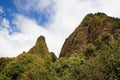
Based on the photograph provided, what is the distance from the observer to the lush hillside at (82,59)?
89.0 feet

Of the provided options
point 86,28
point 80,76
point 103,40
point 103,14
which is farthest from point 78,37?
point 80,76

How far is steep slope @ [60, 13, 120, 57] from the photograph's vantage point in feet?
297

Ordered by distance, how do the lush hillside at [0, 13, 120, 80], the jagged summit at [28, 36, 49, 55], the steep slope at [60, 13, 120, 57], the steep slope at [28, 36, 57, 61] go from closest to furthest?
the lush hillside at [0, 13, 120, 80] < the steep slope at [60, 13, 120, 57] < the steep slope at [28, 36, 57, 61] < the jagged summit at [28, 36, 49, 55]

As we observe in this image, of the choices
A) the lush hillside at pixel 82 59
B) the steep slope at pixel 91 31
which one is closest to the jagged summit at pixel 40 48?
the lush hillside at pixel 82 59

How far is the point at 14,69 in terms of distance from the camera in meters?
84.4

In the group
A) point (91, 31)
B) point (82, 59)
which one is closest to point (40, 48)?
point (91, 31)

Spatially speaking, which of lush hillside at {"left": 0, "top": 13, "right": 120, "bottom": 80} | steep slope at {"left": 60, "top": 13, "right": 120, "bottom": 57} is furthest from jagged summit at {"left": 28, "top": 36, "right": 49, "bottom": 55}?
steep slope at {"left": 60, "top": 13, "right": 120, "bottom": 57}

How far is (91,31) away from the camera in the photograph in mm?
100438

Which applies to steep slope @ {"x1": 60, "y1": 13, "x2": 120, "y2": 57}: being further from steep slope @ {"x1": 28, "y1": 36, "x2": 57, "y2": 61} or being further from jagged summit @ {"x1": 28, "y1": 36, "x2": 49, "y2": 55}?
jagged summit @ {"x1": 28, "y1": 36, "x2": 49, "y2": 55}

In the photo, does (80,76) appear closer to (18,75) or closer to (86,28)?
(18,75)

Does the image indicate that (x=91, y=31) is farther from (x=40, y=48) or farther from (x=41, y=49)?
(x=40, y=48)

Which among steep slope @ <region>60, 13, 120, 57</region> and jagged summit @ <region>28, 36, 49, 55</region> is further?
jagged summit @ <region>28, 36, 49, 55</region>

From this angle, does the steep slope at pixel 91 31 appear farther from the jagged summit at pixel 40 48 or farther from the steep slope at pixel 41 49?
the jagged summit at pixel 40 48

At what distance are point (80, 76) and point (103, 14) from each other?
77158mm
